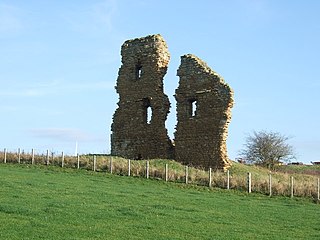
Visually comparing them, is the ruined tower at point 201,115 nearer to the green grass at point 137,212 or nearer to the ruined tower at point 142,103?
the ruined tower at point 142,103

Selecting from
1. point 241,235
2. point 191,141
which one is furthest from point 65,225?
point 191,141

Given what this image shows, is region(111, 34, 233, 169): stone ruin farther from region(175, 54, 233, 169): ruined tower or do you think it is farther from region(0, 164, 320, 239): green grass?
region(0, 164, 320, 239): green grass

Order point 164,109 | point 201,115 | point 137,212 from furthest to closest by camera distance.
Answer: point 164,109
point 201,115
point 137,212

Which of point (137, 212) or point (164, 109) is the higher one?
point (164, 109)

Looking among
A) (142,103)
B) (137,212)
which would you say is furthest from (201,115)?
(137,212)

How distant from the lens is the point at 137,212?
16.5 meters

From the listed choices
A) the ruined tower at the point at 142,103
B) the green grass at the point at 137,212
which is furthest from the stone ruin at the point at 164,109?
the green grass at the point at 137,212

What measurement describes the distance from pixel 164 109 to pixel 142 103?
188 cm

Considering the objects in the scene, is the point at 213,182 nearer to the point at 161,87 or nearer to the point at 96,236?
the point at 161,87

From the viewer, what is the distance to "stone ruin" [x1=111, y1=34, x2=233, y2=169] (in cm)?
3497

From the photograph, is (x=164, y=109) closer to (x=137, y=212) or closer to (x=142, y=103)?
(x=142, y=103)

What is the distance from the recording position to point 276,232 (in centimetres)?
1498

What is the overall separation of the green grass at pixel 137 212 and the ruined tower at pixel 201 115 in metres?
7.91

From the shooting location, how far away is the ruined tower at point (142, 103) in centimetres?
3806
